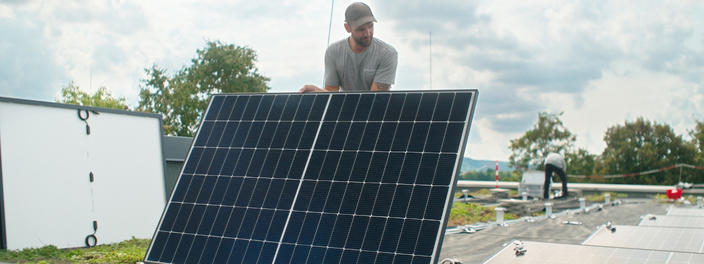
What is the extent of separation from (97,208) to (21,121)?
259 cm

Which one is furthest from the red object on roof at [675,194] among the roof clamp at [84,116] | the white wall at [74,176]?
the roof clamp at [84,116]

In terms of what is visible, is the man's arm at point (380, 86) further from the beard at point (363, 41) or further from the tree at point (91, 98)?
the tree at point (91, 98)

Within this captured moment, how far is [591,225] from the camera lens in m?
16.3

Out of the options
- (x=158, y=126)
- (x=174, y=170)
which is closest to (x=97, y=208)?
(x=158, y=126)

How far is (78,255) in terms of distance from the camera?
11133 millimetres

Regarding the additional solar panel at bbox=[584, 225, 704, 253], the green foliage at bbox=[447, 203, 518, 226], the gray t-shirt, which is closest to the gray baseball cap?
the gray t-shirt

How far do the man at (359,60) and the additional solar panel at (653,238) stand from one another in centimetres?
682

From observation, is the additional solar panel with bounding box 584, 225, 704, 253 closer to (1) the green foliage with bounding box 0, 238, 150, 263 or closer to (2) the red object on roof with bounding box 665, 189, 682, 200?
(1) the green foliage with bounding box 0, 238, 150, 263

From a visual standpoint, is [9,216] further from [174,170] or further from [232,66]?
[232,66]

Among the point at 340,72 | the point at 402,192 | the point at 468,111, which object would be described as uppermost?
the point at 340,72

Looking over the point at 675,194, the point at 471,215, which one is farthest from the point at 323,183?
the point at 675,194

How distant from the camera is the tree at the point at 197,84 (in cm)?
5969

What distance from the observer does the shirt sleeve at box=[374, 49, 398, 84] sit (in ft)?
25.1

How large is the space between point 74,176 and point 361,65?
8.73 metres
